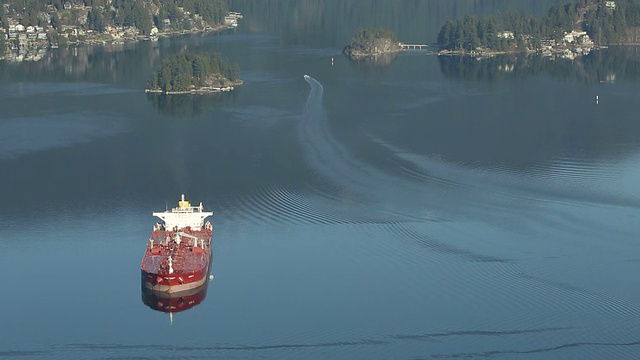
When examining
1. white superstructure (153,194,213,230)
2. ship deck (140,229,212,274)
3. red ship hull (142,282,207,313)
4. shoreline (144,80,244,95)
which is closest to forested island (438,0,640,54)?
shoreline (144,80,244,95)

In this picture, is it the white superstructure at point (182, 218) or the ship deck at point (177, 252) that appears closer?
the ship deck at point (177, 252)

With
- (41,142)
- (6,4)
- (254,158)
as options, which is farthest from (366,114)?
(6,4)

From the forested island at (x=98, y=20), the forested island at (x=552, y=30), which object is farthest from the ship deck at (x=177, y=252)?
the forested island at (x=98, y=20)

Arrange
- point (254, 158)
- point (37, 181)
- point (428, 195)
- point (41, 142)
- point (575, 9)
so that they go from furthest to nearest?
point (575, 9) < point (41, 142) < point (254, 158) < point (37, 181) < point (428, 195)

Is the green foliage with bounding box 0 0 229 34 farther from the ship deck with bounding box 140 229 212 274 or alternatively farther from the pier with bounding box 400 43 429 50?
the ship deck with bounding box 140 229 212 274

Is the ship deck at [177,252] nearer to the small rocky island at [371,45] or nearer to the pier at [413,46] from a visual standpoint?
the small rocky island at [371,45]

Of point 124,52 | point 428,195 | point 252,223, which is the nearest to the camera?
point 252,223

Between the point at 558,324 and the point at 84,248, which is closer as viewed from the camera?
the point at 558,324

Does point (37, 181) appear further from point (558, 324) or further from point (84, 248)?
point (558, 324)
